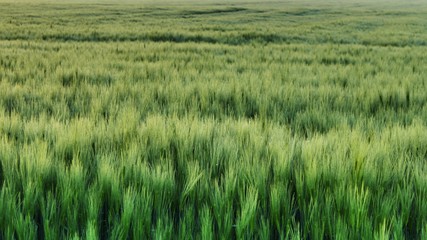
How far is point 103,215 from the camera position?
1274 millimetres

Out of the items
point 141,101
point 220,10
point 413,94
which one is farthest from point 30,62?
point 220,10

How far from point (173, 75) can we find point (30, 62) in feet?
7.53

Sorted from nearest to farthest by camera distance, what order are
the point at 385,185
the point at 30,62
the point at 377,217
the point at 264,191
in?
the point at 377,217 < the point at 264,191 < the point at 385,185 < the point at 30,62

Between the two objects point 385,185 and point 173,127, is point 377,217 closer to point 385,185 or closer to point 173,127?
point 385,185

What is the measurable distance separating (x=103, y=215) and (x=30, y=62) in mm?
5525

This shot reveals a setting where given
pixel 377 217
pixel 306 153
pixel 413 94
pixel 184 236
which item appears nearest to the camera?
pixel 184 236

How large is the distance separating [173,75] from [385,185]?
3.98 metres

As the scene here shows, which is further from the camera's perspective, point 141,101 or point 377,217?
point 141,101

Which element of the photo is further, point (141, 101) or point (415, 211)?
point (141, 101)

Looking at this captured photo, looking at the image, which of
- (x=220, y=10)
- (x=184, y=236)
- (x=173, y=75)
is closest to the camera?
(x=184, y=236)

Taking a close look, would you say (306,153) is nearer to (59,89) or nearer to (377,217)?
(377,217)

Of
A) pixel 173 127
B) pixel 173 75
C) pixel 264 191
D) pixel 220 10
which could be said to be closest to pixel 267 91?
pixel 173 75

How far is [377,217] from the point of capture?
118cm

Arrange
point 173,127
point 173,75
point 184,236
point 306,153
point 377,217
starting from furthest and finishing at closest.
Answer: point 173,75 → point 173,127 → point 306,153 → point 377,217 → point 184,236
